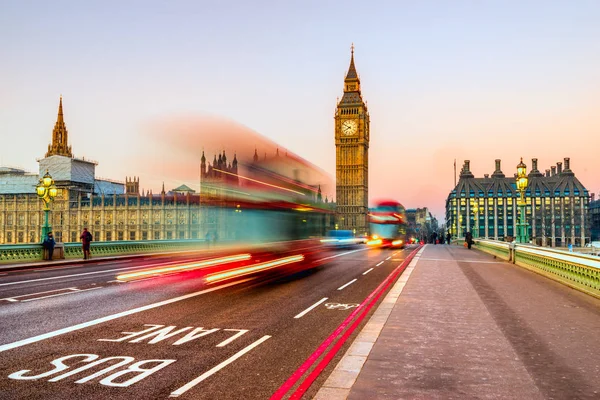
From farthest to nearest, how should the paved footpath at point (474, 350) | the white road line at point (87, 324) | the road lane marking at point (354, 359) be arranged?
the white road line at point (87, 324), the paved footpath at point (474, 350), the road lane marking at point (354, 359)

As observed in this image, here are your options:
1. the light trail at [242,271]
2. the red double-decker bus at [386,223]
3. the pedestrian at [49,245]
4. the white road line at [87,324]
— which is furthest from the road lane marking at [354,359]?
the red double-decker bus at [386,223]

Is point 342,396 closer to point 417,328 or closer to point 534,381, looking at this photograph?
point 534,381

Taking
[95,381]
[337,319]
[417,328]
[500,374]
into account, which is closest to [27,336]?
[95,381]

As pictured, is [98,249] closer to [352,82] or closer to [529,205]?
[352,82]

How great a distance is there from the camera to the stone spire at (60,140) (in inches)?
6235

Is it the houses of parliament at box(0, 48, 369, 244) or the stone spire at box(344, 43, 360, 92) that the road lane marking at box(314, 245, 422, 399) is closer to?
the houses of parliament at box(0, 48, 369, 244)

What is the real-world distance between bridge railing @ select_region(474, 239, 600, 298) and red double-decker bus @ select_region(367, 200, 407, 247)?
20.4 meters

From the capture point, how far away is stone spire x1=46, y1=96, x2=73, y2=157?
520ft

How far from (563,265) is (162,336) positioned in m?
15.2

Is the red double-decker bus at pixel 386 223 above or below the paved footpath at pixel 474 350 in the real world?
above

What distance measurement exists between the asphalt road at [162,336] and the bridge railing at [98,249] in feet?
37.0

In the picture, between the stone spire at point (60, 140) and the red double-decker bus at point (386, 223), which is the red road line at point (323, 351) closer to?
the red double-decker bus at point (386, 223)

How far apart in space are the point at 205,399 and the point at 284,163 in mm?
17120

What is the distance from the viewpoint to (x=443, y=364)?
738cm
